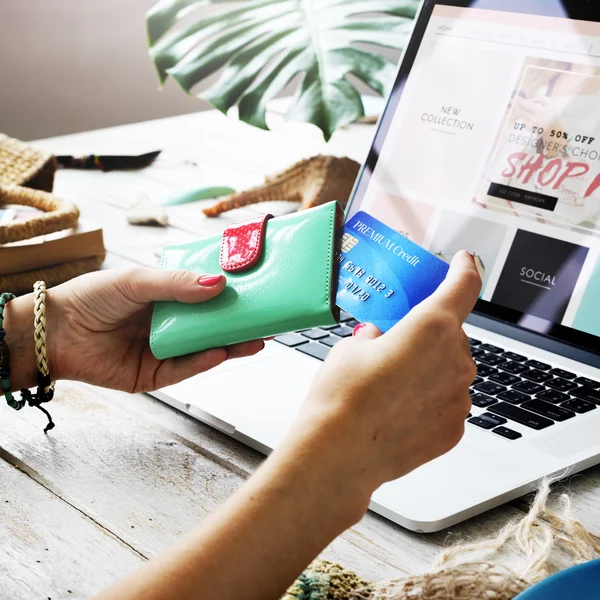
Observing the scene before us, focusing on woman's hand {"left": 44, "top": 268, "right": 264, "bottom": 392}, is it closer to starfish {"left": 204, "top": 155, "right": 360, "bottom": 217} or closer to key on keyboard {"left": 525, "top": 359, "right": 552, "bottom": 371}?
key on keyboard {"left": 525, "top": 359, "right": 552, "bottom": 371}

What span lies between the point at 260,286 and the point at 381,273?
92mm

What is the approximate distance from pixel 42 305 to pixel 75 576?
26cm

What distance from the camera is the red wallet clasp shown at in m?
0.61

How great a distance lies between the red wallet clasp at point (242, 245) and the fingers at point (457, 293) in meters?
0.16

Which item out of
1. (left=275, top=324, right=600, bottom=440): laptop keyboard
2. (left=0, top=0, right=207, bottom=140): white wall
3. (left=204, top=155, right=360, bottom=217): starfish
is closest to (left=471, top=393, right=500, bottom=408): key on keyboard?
(left=275, top=324, right=600, bottom=440): laptop keyboard

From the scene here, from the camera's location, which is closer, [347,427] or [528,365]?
[347,427]

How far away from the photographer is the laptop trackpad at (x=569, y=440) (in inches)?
24.3

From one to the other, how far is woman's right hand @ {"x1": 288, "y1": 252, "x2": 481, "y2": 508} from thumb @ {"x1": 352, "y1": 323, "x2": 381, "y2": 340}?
0.01 metres

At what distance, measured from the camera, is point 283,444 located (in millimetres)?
435

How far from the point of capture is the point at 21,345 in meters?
0.68

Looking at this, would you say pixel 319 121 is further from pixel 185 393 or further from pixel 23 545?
pixel 23 545

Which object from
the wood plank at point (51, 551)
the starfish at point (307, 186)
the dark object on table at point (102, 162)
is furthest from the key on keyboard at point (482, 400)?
the dark object on table at point (102, 162)

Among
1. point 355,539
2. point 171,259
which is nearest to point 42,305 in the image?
point 171,259

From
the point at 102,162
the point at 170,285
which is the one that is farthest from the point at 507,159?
the point at 102,162
